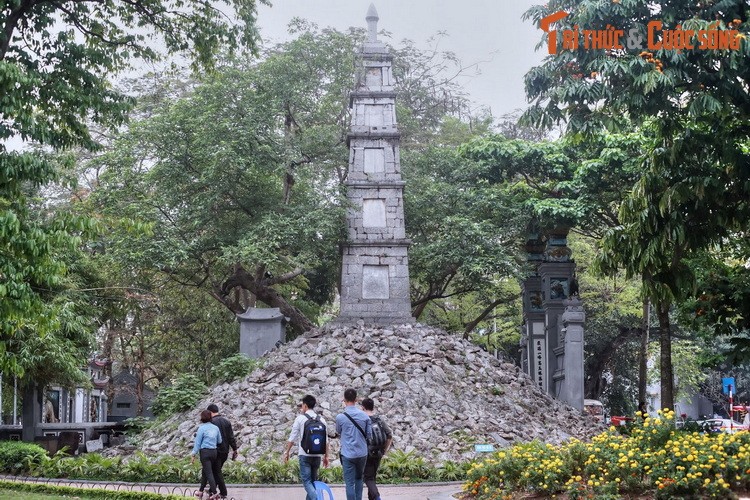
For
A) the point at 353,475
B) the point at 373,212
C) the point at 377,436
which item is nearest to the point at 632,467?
the point at 377,436

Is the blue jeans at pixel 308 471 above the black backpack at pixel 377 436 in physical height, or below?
below

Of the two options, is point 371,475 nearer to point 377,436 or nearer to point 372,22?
point 377,436

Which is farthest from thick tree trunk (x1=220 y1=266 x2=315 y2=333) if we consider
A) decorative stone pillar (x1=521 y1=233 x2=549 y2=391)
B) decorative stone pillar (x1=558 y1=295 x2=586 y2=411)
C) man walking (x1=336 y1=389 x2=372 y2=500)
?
man walking (x1=336 y1=389 x2=372 y2=500)

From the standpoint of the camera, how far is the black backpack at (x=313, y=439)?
11664 mm

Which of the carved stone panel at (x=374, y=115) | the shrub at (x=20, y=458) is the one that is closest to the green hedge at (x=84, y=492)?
the shrub at (x=20, y=458)

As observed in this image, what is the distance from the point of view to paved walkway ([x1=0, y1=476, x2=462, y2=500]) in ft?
49.6

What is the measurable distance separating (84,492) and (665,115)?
1038cm

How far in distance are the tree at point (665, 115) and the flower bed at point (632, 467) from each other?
3316 millimetres

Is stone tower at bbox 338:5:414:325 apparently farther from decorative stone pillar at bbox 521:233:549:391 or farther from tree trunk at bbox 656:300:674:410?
tree trunk at bbox 656:300:674:410

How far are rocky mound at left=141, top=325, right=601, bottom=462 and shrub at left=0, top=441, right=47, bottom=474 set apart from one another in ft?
9.33

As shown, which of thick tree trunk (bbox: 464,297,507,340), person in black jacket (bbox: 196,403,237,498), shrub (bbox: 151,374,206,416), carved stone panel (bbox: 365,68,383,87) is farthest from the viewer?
thick tree trunk (bbox: 464,297,507,340)

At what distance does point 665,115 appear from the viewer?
15.4 m

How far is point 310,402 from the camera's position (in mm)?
11922

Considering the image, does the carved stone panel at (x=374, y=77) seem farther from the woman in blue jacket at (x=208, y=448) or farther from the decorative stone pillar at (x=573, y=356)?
the woman in blue jacket at (x=208, y=448)
